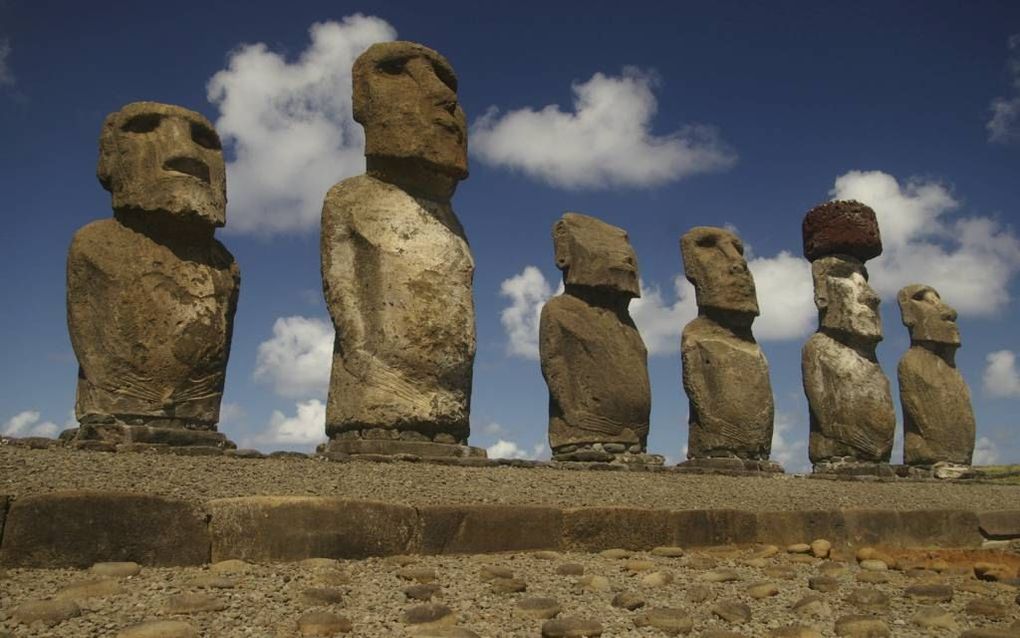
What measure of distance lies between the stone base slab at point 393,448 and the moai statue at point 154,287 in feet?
3.28

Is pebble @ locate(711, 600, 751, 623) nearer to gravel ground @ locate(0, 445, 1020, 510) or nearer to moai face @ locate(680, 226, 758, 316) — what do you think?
gravel ground @ locate(0, 445, 1020, 510)

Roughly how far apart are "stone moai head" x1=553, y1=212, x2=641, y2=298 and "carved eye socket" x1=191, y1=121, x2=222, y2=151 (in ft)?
16.3

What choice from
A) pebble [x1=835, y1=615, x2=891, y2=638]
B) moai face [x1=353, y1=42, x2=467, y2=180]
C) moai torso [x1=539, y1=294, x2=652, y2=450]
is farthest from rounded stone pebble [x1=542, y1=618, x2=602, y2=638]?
moai torso [x1=539, y1=294, x2=652, y2=450]

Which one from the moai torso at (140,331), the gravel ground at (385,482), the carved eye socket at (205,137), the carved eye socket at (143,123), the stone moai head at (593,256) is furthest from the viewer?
the stone moai head at (593,256)

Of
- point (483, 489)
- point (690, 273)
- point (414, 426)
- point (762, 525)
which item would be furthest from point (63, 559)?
point (690, 273)

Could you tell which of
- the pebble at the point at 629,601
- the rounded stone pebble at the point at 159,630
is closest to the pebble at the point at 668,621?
the pebble at the point at 629,601

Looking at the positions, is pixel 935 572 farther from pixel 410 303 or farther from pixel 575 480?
pixel 410 303

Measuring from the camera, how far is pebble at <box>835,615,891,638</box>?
184 inches

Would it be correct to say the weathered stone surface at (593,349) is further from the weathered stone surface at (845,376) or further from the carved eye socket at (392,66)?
the weathered stone surface at (845,376)

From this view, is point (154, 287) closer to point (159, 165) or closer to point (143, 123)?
point (159, 165)

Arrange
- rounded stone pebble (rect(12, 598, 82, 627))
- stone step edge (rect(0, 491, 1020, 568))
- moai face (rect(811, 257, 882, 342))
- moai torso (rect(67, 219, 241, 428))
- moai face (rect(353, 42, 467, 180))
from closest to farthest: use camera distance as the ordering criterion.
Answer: rounded stone pebble (rect(12, 598, 82, 627)) → stone step edge (rect(0, 491, 1020, 568)) → moai torso (rect(67, 219, 241, 428)) → moai face (rect(353, 42, 467, 180)) → moai face (rect(811, 257, 882, 342))

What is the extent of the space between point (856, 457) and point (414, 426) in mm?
9204

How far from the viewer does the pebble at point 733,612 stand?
15.8ft

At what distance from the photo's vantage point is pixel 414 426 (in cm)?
861
